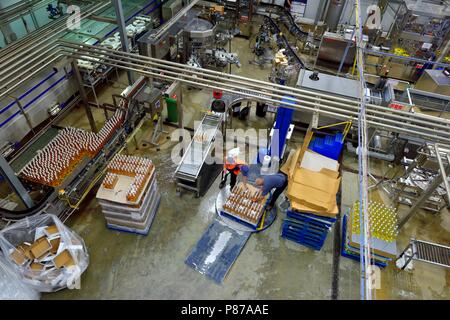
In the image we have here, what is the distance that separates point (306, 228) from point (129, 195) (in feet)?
10.1

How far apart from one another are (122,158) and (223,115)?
2452mm

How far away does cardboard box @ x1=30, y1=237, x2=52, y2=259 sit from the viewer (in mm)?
4531

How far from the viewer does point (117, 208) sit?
513 cm

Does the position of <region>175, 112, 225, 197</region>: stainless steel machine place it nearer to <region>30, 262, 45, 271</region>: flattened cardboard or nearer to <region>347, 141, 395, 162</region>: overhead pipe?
<region>30, 262, 45, 271</region>: flattened cardboard

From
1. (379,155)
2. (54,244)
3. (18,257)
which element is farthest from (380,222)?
(18,257)

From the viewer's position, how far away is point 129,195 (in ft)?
16.1

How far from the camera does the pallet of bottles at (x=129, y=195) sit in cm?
503

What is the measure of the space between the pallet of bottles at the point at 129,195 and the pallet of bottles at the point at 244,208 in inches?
57.2

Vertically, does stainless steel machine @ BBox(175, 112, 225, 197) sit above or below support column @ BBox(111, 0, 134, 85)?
below

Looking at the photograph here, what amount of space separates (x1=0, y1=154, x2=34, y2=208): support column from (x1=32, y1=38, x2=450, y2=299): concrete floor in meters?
0.97

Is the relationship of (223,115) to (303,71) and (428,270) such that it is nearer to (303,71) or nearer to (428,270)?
(303,71)

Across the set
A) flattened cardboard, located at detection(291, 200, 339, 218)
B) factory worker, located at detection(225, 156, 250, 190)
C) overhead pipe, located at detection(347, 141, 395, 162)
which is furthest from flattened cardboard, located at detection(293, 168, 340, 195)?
overhead pipe, located at detection(347, 141, 395, 162)
